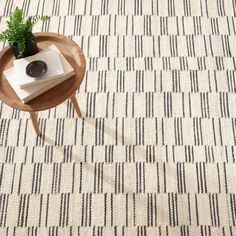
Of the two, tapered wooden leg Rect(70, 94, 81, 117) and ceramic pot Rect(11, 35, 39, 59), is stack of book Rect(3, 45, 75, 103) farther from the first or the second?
tapered wooden leg Rect(70, 94, 81, 117)

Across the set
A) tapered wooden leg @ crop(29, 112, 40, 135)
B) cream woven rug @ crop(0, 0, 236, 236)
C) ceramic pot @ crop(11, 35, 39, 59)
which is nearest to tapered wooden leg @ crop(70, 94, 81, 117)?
cream woven rug @ crop(0, 0, 236, 236)

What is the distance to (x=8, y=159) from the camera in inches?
62.6

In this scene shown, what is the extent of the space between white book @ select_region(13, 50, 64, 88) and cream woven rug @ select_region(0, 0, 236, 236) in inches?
14.8

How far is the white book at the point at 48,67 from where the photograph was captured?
1.32m

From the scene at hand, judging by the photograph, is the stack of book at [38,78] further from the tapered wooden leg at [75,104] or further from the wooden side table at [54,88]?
the tapered wooden leg at [75,104]

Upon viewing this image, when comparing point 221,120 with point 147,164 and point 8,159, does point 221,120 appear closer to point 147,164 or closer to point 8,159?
point 147,164

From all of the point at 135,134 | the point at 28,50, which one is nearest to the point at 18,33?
the point at 28,50

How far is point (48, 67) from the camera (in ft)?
4.41

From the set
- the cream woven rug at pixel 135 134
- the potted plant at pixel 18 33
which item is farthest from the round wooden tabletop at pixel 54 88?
the cream woven rug at pixel 135 134

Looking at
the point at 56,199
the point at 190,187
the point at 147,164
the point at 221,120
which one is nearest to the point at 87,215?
Answer: the point at 56,199

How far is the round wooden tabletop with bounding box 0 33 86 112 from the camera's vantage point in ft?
4.38

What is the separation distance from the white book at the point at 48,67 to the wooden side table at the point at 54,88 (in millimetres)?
56

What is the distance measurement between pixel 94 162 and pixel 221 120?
61cm

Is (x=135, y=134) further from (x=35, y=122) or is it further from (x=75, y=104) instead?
(x=35, y=122)
